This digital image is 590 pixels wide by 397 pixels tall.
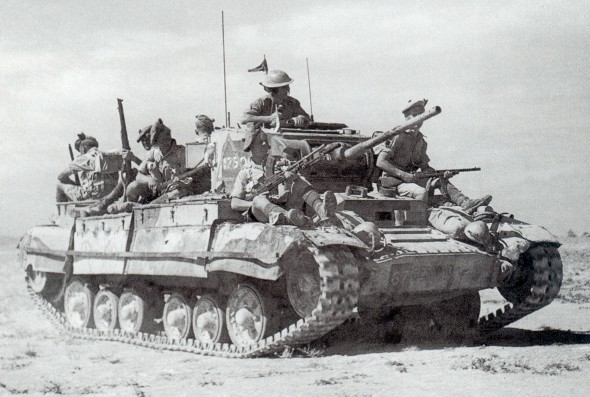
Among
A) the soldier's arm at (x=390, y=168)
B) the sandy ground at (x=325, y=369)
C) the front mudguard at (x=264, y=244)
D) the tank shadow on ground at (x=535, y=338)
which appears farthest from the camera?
the soldier's arm at (x=390, y=168)

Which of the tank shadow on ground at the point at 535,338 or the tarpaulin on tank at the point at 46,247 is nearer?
the tank shadow on ground at the point at 535,338

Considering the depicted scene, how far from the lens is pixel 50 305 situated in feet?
58.5

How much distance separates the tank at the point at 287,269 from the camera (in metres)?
11.8

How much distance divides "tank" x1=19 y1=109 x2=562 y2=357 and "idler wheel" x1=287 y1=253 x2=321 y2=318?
0.6 inches

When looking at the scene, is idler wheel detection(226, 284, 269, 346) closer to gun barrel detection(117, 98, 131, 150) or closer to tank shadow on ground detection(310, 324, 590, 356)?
tank shadow on ground detection(310, 324, 590, 356)

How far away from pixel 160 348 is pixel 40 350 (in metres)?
1.88

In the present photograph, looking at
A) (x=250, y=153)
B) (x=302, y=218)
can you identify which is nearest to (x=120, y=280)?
(x=250, y=153)

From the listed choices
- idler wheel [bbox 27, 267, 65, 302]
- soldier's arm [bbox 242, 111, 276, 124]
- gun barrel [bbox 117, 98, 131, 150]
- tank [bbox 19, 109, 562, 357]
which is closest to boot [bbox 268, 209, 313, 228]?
tank [bbox 19, 109, 562, 357]

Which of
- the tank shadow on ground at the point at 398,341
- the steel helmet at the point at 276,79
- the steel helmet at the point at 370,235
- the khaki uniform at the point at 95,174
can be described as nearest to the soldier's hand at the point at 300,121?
the steel helmet at the point at 276,79

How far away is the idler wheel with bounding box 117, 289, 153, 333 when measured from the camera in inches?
595

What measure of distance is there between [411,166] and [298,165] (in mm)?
2853

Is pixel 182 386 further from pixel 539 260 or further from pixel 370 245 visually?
pixel 539 260

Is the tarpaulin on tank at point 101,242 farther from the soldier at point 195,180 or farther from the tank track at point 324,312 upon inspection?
the tank track at point 324,312

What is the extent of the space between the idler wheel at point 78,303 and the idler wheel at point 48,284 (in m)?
0.53
